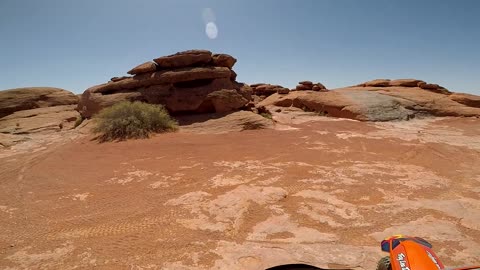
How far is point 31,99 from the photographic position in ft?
63.6

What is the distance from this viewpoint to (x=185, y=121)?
14.2 meters

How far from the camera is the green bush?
11.6 m

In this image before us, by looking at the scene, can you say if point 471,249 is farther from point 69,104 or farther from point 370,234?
point 69,104

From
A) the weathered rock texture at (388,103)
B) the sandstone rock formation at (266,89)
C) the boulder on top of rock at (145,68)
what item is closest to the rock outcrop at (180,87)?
the boulder on top of rock at (145,68)

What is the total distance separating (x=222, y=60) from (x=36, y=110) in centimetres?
1201

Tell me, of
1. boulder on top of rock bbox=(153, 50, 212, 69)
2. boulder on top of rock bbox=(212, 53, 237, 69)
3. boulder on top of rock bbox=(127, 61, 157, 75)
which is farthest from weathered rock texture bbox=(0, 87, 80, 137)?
boulder on top of rock bbox=(212, 53, 237, 69)

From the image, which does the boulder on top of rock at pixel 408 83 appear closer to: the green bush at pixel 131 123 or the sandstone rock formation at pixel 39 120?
the green bush at pixel 131 123

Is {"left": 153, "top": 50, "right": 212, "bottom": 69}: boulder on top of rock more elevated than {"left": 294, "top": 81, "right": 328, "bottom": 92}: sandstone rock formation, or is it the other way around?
{"left": 153, "top": 50, "right": 212, "bottom": 69}: boulder on top of rock

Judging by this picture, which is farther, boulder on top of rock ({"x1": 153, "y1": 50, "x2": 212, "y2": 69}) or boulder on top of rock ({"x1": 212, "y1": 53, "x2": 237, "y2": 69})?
boulder on top of rock ({"x1": 212, "y1": 53, "x2": 237, "y2": 69})

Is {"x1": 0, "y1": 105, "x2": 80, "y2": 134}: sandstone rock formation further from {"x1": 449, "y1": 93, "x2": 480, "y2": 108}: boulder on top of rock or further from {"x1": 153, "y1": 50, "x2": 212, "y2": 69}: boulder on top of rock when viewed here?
{"x1": 449, "y1": 93, "x2": 480, "y2": 108}: boulder on top of rock

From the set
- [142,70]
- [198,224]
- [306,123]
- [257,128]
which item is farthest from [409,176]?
[142,70]

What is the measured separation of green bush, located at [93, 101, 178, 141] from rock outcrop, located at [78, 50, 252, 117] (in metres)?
2.17

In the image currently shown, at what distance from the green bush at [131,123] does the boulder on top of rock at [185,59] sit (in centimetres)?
379

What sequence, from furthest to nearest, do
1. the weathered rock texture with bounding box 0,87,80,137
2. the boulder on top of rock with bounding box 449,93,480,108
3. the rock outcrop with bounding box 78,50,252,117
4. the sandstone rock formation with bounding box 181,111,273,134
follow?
the boulder on top of rock with bounding box 449,93,480,108 < the weathered rock texture with bounding box 0,87,80,137 < the rock outcrop with bounding box 78,50,252,117 < the sandstone rock formation with bounding box 181,111,273,134
